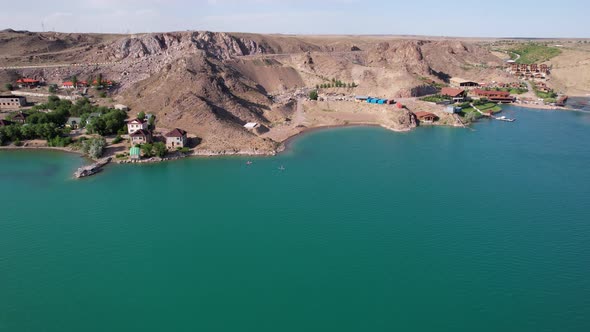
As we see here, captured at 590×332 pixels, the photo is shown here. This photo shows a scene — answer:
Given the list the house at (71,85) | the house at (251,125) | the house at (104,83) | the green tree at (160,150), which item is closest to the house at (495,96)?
the house at (251,125)

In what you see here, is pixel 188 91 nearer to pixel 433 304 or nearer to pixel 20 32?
pixel 433 304

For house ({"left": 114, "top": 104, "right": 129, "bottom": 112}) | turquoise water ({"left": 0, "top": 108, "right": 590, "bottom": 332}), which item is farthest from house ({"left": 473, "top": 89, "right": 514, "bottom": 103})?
house ({"left": 114, "top": 104, "right": 129, "bottom": 112})

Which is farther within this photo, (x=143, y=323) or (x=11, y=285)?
(x=11, y=285)

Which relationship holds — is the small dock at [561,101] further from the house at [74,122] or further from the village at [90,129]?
the house at [74,122]

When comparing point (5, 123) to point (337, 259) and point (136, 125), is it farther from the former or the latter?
point (337, 259)

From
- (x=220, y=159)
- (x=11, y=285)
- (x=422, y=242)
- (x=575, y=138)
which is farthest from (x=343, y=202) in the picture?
(x=575, y=138)

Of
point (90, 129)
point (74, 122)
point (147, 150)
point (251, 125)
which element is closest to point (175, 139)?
point (147, 150)

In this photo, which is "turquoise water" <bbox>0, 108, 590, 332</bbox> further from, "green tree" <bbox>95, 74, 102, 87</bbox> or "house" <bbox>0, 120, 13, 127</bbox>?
"green tree" <bbox>95, 74, 102, 87</bbox>
